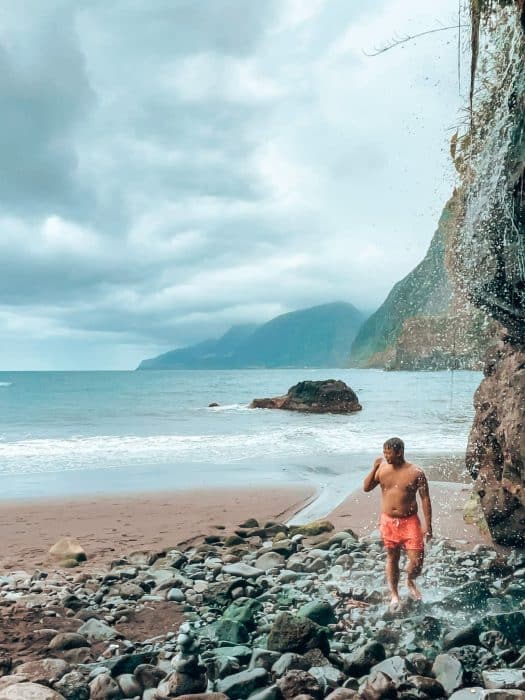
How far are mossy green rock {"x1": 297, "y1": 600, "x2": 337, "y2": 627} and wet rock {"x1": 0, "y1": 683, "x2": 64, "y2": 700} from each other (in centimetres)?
236

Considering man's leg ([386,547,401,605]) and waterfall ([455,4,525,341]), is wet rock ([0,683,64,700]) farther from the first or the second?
waterfall ([455,4,525,341])

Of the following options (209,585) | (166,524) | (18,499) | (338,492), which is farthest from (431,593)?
(18,499)

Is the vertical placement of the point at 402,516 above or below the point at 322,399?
above

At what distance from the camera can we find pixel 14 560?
870cm

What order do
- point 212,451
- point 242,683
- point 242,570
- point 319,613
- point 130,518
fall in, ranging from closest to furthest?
point 242,683, point 319,613, point 242,570, point 130,518, point 212,451

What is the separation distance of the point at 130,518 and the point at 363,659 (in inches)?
292

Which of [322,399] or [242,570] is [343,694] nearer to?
[242,570]

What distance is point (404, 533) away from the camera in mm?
6168

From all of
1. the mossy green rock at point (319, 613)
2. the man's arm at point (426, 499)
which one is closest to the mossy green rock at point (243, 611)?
the mossy green rock at point (319, 613)

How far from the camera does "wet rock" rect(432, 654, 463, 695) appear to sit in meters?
4.37

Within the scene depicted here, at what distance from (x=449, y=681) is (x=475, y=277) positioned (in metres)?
4.10

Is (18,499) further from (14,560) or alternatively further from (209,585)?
(209,585)

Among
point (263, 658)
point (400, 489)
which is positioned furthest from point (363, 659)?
point (400, 489)

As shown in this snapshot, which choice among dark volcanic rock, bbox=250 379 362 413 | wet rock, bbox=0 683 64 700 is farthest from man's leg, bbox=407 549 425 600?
dark volcanic rock, bbox=250 379 362 413
